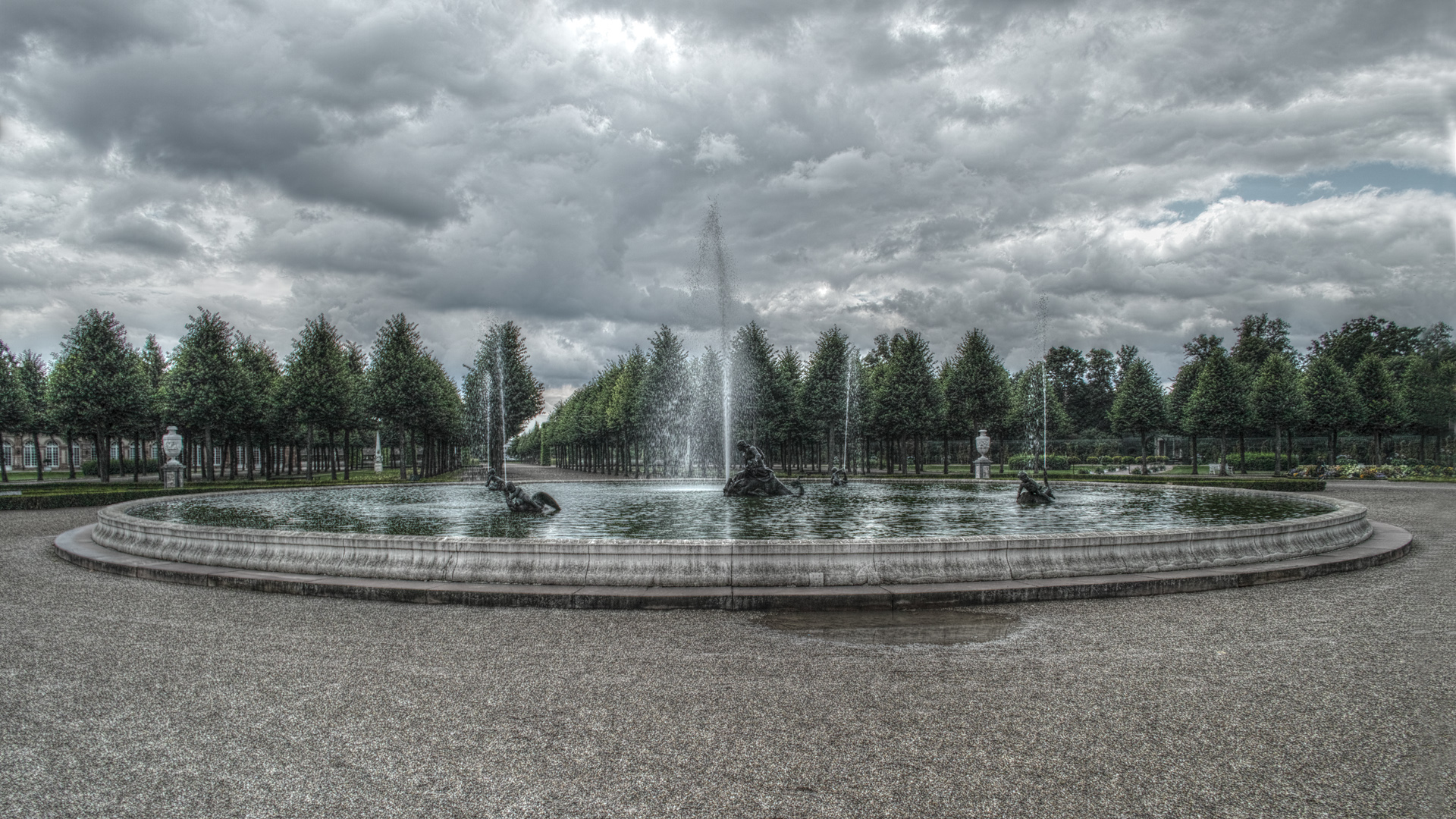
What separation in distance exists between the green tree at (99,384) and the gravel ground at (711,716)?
45.0m

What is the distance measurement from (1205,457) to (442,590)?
95388 millimetres

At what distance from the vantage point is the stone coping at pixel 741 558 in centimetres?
984

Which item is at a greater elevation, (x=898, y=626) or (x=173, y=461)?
(x=173, y=461)

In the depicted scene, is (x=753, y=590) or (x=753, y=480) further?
(x=753, y=480)

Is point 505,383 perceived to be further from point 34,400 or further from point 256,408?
point 34,400

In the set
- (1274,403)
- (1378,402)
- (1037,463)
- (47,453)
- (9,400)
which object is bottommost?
(1037,463)

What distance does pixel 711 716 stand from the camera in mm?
5590

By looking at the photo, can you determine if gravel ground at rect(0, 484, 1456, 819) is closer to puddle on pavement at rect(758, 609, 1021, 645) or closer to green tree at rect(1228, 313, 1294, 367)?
puddle on pavement at rect(758, 609, 1021, 645)

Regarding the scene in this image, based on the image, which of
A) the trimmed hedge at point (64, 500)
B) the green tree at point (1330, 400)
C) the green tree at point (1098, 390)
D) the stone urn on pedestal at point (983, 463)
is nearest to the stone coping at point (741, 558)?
the trimmed hedge at point (64, 500)

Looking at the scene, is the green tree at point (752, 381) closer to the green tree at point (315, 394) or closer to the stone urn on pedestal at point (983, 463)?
the stone urn on pedestal at point (983, 463)

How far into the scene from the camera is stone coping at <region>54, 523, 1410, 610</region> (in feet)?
30.3

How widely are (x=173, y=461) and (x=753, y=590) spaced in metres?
37.8

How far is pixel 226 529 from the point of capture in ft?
39.5

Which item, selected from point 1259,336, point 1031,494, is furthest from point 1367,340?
point 1031,494
